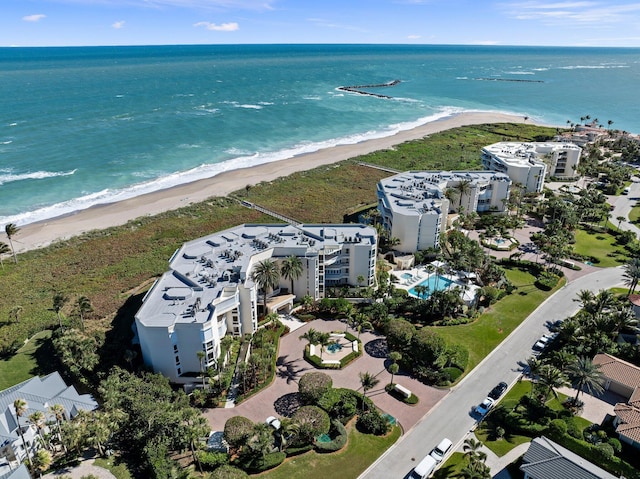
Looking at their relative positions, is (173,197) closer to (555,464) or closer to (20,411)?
(20,411)

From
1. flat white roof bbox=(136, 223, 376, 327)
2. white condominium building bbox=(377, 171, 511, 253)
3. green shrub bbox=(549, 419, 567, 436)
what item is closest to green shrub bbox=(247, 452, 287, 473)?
flat white roof bbox=(136, 223, 376, 327)

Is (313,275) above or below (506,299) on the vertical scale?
above

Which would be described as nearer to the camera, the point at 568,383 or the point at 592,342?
the point at 568,383

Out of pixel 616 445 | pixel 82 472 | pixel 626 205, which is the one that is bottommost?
pixel 616 445

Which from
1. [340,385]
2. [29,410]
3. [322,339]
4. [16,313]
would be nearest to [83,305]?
[16,313]

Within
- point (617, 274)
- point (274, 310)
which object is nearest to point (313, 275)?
point (274, 310)

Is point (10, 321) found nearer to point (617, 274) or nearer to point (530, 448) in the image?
point (530, 448)

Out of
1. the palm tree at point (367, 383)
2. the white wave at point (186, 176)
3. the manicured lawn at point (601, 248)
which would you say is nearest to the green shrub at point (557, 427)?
the palm tree at point (367, 383)
